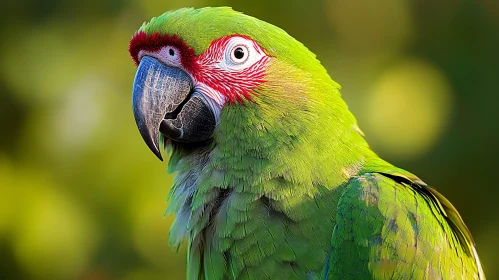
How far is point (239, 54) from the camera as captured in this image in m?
2.65

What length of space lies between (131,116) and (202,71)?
A: 2.97 meters

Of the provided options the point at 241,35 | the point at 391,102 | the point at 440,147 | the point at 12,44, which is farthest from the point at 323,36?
the point at 241,35

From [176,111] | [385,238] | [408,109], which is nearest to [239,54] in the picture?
[176,111]

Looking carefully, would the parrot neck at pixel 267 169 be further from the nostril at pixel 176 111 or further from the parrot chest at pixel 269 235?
the nostril at pixel 176 111

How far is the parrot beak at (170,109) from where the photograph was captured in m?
2.58

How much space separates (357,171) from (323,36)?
3.72 meters

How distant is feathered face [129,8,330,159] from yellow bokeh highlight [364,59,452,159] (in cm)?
305

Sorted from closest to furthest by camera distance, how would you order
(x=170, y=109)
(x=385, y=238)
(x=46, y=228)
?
(x=385, y=238) < (x=170, y=109) < (x=46, y=228)

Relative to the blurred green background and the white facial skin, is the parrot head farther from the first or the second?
the blurred green background

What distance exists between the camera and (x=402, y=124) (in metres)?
5.69

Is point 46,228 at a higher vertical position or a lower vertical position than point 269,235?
lower

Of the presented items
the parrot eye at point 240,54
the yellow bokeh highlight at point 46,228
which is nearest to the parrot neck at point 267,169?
the parrot eye at point 240,54

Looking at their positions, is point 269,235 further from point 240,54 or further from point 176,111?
point 240,54

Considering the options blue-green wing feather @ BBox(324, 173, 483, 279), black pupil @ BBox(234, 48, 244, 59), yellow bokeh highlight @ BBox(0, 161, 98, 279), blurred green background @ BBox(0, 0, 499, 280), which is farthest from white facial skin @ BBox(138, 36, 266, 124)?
yellow bokeh highlight @ BBox(0, 161, 98, 279)
